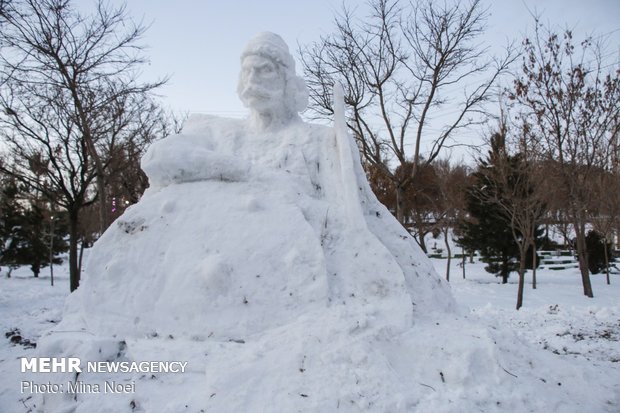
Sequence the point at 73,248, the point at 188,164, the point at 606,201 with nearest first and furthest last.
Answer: the point at 188,164 → the point at 73,248 → the point at 606,201

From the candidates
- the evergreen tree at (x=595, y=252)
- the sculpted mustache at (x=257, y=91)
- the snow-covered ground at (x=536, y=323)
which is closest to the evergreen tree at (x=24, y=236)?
the snow-covered ground at (x=536, y=323)

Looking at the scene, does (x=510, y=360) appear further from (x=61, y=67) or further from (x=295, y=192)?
(x=61, y=67)

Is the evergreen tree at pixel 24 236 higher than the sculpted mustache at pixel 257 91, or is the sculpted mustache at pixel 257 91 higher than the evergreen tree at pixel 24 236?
the sculpted mustache at pixel 257 91

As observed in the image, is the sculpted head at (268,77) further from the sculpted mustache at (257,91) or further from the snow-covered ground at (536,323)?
the snow-covered ground at (536,323)

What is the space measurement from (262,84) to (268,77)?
85 mm

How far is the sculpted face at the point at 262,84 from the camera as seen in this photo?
3660 millimetres

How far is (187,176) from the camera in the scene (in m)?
3.43

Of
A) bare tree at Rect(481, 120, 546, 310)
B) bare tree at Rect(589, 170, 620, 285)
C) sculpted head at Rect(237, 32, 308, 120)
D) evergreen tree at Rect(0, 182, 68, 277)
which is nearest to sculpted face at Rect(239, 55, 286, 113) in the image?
sculpted head at Rect(237, 32, 308, 120)

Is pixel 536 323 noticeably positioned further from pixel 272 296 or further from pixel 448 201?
pixel 448 201

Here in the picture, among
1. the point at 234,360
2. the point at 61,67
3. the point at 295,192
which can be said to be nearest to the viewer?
the point at 234,360

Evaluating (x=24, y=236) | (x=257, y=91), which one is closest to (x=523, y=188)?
(x=257, y=91)

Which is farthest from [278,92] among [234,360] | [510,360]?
[510,360]

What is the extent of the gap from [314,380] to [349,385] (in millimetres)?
195

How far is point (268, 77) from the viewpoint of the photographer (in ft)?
12.1
